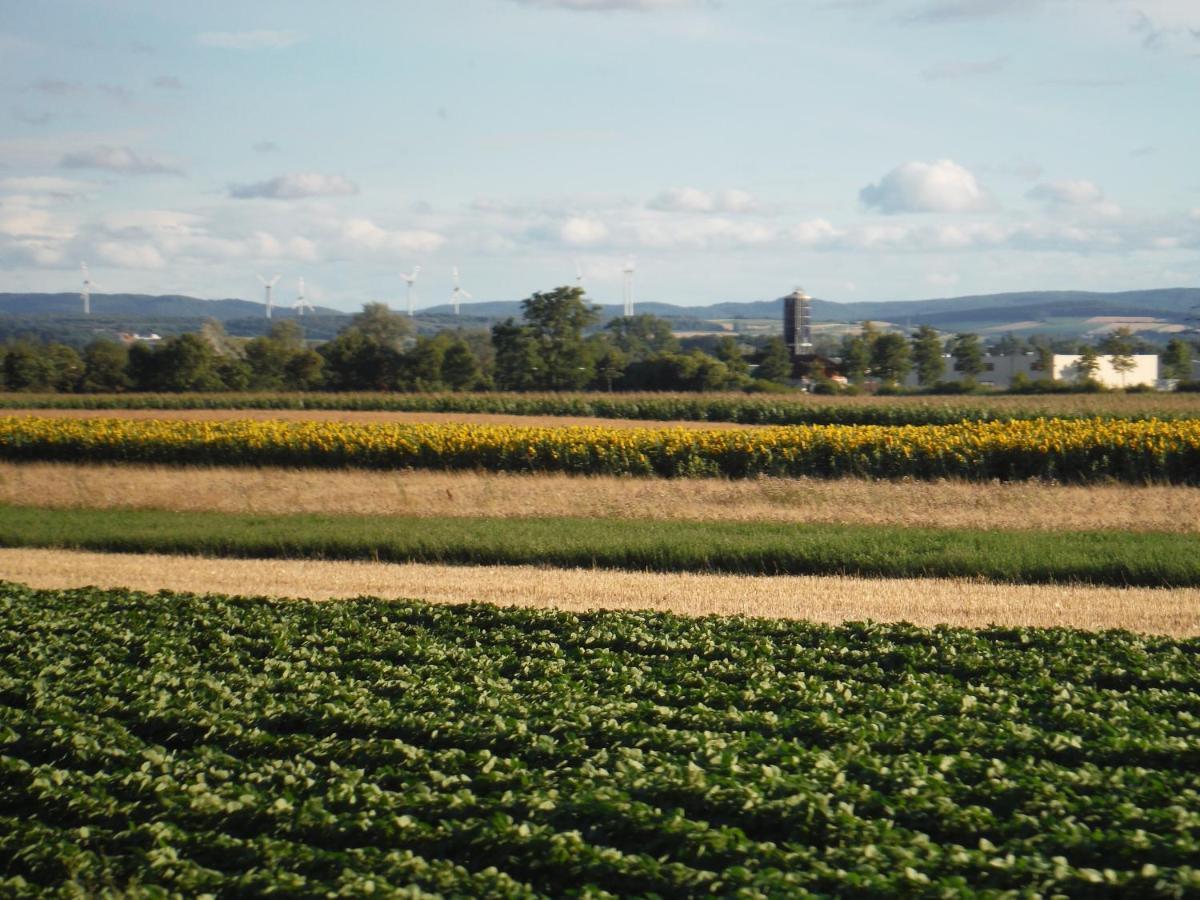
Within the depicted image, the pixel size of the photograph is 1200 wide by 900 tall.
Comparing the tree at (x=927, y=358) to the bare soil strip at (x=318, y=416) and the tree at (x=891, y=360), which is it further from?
the bare soil strip at (x=318, y=416)

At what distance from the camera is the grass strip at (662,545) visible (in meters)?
17.3

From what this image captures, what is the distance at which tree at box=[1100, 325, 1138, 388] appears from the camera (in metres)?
89.1

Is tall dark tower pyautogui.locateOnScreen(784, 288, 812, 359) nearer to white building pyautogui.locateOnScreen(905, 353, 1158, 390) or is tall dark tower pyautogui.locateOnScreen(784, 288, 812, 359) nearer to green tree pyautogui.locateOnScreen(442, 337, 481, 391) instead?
white building pyautogui.locateOnScreen(905, 353, 1158, 390)

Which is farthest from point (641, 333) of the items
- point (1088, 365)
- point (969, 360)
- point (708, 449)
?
point (708, 449)

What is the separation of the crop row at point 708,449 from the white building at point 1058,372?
5975 cm

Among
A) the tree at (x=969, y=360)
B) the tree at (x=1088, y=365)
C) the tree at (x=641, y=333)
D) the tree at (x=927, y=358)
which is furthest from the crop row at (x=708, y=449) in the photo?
the tree at (x=641, y=333)

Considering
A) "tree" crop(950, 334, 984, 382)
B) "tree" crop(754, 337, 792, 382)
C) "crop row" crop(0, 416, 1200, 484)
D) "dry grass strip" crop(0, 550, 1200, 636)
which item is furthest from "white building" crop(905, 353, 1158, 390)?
"dry grass strip" crop(0, 550, 1200, 636)

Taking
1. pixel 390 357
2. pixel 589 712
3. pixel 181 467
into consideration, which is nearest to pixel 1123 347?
pixel 390 357

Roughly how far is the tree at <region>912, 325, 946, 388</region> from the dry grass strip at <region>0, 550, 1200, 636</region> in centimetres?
8042

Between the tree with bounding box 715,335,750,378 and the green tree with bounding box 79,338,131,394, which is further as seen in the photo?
the tree with bounding box 715,335,750,378

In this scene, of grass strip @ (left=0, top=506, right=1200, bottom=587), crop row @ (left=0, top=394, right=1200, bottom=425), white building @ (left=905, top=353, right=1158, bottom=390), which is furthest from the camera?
white building @ (left=905, top=353, right=1158, bottom=390)

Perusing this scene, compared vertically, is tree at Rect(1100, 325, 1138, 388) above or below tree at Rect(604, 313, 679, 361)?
below

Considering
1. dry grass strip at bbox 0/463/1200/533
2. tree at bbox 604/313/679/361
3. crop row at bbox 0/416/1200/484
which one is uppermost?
tree at bbox 604/313/679/361

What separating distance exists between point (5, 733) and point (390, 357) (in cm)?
6546
